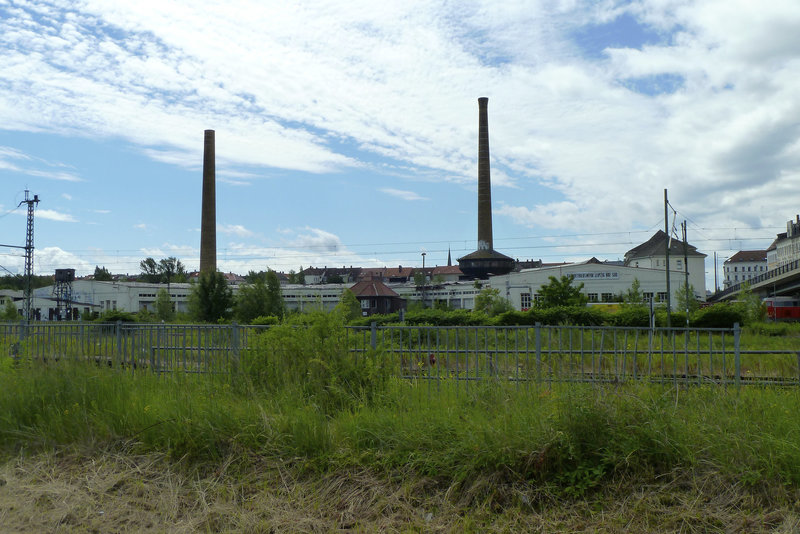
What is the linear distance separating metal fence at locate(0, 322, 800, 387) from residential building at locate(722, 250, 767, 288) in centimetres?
15493

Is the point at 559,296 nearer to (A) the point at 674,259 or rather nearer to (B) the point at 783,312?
(B) the point at 783,312

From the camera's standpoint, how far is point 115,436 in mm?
6895

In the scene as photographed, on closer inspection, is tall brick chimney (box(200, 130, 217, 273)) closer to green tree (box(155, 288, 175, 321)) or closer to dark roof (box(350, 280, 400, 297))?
green tree (box(155, 288, 175, 321))

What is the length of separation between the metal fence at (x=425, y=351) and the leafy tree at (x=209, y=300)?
39.6 m

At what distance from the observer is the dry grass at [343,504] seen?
489 cm

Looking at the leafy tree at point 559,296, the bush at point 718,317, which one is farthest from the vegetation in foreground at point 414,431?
the leafy tree at point 559,296

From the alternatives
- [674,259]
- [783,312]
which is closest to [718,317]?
[783,312]

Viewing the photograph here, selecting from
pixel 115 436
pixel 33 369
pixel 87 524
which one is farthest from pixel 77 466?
pixel 33 369

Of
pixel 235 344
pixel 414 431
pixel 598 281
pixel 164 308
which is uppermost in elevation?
pixel 598 281

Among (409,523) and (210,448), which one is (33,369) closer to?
(210,448)

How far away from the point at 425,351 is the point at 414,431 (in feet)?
9.86

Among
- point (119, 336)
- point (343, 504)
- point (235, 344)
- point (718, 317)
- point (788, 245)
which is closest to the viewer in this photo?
point (343, 504)

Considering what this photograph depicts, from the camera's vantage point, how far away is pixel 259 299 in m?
48.8

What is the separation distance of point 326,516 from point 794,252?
395 ft
